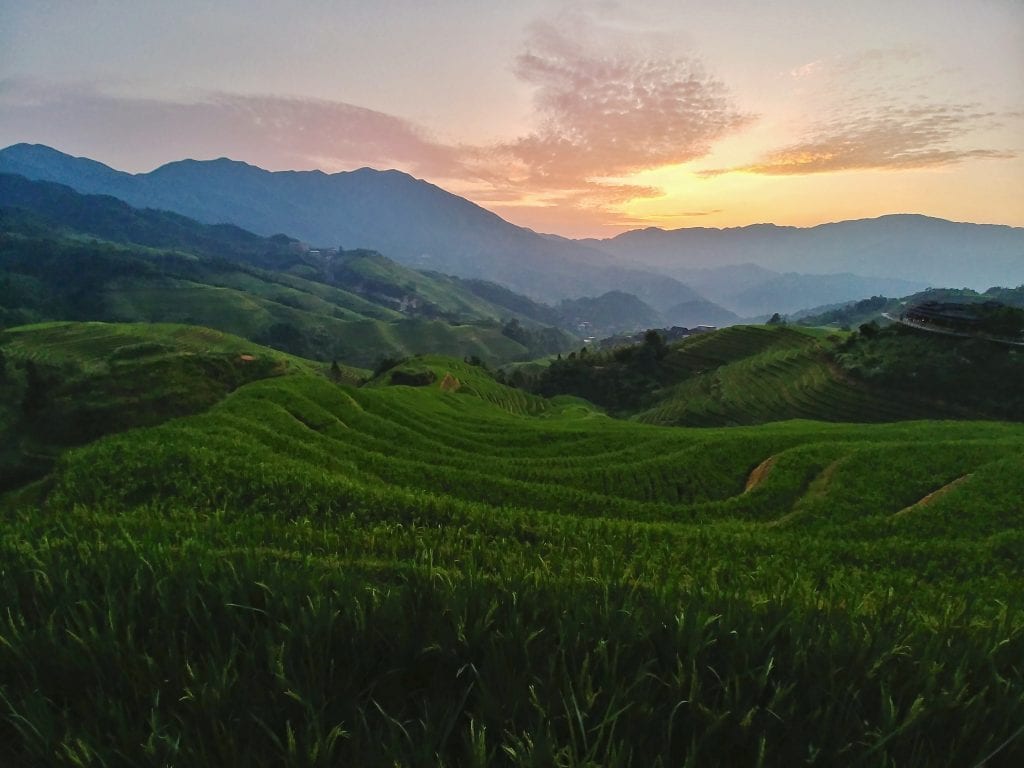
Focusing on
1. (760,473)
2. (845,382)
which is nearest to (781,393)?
(845,382)

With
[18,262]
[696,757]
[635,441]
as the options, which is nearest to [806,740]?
[696,757]

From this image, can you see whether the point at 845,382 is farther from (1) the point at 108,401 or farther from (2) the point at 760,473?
(1) the point at 108,401

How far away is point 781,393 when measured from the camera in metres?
67.4

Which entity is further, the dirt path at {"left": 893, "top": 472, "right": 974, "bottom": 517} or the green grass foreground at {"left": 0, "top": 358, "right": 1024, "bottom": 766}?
the dirt path at {"left": 893, "top": 472, "right": 974, "bottom": 517}

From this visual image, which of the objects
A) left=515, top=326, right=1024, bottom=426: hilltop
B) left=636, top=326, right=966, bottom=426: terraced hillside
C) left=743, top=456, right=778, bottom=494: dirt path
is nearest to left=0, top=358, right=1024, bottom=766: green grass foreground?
left=743, top=456, right=778, bottom=494: dirt path

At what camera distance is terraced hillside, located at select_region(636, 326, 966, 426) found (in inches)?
2357

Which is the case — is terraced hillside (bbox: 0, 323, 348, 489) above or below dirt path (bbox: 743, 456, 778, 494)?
below

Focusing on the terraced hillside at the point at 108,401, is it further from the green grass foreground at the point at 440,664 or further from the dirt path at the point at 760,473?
the green grass foreground at the point at 440,664

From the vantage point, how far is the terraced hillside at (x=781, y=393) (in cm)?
5988

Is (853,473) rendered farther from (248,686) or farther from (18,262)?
(18,262)

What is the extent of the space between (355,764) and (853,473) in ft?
54.5

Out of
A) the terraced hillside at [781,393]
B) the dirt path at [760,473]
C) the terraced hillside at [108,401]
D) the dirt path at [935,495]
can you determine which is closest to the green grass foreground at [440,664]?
the dirt path at [935,495]

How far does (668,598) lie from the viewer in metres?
4.05

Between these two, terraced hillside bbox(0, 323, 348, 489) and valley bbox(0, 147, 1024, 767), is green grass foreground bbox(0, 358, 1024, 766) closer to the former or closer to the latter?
valley bbox(0, 147, 1024, 767)
